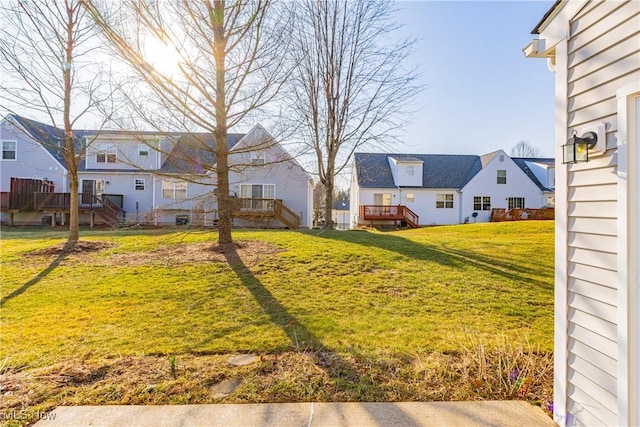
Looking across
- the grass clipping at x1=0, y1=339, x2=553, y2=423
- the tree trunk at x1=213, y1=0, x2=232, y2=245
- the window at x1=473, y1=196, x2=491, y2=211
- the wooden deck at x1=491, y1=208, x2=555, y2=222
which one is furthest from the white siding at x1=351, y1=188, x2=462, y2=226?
the grass clipping at x1=0, y1=339, x2=553, y2=423

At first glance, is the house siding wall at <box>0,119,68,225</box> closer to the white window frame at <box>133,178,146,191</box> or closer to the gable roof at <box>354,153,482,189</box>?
the white window frame at <box>133,178,146,191</box>

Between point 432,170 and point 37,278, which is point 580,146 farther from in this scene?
point 432,170

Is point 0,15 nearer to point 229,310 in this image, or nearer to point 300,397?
point 229,310

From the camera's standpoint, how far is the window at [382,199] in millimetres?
23484

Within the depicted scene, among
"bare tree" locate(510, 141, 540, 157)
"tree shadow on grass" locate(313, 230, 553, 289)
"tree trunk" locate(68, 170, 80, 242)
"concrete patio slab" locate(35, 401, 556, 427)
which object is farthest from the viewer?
"bare tree" locate(510, 141, 540, 157)

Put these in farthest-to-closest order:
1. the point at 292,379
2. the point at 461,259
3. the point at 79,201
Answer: the point at 79,201, the point at 461,259, the point at 292,379

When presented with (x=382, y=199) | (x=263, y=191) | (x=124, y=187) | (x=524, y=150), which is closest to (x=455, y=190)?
(x=382, y=199)

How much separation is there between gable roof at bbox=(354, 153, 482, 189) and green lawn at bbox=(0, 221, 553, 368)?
15.3 metres

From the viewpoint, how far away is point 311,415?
8.39 feet

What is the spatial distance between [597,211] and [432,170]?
2370 cm

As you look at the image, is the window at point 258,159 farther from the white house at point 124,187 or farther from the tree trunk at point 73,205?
the tree trunk at point 73,205

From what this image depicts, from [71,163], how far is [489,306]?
10.4 metres

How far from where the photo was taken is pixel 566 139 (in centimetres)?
253

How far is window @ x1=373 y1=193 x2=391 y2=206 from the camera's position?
77.0ft
